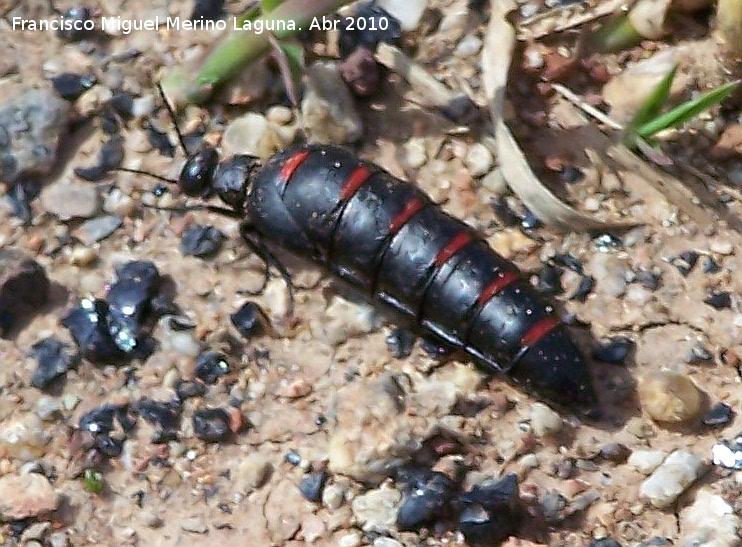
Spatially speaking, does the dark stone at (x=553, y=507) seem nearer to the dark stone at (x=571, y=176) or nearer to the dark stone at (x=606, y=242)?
the dark stone at (x=606, y=242)

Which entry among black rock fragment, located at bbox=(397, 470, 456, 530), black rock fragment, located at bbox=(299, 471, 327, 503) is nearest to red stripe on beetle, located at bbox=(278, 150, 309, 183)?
black rock fragment, located at bbox=(299, 471, 327, 503)

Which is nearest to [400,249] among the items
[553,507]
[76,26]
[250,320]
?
[250,320]

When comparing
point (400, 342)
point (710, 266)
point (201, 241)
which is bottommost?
point (400, 342)

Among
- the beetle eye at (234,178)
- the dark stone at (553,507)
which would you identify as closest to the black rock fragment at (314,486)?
the dark stone at (553,507)

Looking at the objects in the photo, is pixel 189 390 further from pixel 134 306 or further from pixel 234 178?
pixel 234 178

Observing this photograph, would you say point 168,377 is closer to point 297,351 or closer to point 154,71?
point 297,351

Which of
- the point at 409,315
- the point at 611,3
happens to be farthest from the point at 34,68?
the point at 611,3
